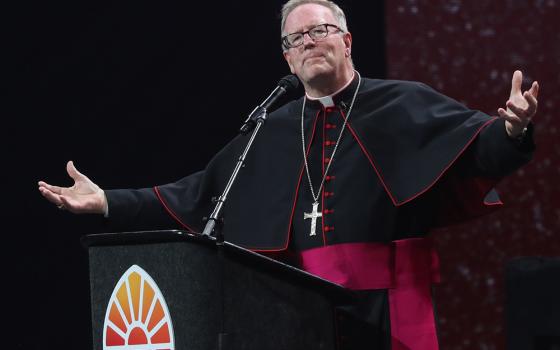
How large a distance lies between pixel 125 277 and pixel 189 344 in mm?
221

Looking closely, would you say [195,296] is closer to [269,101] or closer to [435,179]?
[269,101]

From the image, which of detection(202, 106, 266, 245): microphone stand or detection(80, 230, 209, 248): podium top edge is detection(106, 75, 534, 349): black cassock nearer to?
detection(202, 106, 266, 245): microphone stand

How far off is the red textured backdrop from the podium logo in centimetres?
207

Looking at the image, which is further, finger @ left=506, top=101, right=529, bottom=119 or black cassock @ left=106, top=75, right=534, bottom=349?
black cassock @ left=106, top=75, right=534, bottom=349

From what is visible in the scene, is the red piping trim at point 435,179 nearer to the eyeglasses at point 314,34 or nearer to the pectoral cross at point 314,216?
the pectoral cross at point 314,216

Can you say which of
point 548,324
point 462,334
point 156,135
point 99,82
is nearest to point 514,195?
point 462,334

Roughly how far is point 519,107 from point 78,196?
1.23 metres

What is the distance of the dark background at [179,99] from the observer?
→ 3713 millimetres

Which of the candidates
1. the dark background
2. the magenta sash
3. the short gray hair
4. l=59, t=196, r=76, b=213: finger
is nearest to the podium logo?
l=59, t=196, r=76, b=213: finger

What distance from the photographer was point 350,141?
2.82m

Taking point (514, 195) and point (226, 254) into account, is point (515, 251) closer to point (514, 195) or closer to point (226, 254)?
point (514, 195)

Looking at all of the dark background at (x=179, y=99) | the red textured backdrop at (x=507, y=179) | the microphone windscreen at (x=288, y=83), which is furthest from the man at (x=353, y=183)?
the red textured backdrop at (x=507, y=179)

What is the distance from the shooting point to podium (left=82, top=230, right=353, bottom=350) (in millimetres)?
2002

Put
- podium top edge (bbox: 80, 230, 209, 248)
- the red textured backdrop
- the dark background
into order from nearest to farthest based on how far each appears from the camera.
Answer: podium top edge (bbox: 80, 230, 209, 248)
the dark background
the red textured backdrop
